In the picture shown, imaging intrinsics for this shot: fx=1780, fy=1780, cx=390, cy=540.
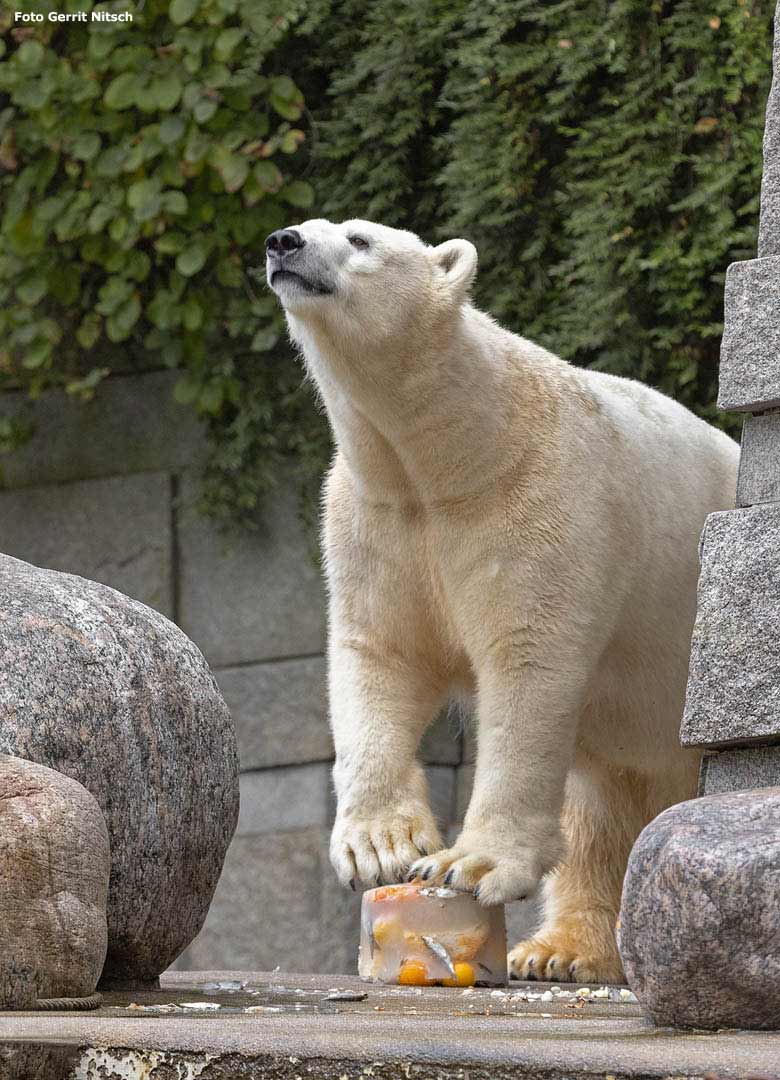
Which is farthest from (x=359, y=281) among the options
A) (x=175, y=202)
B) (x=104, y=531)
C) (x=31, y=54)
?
(x=104, y=531)

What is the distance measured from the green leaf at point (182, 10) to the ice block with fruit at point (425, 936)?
3389 mm

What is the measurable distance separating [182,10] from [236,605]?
6.57 feet

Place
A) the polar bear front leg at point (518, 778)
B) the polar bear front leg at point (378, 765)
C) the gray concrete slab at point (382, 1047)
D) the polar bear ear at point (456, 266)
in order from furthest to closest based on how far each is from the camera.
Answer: the polar bear ear at point (456, 266) < the polar bear front leg at point (378, 765) < the polar bear front leg at point (518, 778) < the gray concrete slab at point (382, 1047)

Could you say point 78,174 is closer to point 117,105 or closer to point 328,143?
point 117,105

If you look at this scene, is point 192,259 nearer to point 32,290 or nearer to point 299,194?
point 299,194

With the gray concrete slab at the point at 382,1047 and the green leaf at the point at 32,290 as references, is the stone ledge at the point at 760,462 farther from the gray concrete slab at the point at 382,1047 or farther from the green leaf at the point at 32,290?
the green leaf at the point at 32,290

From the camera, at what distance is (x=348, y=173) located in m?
5.85

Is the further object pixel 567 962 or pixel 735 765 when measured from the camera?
pixel 567 962

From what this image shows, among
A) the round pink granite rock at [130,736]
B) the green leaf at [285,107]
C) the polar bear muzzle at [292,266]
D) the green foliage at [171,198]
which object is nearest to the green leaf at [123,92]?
the green foliage at [171,198]

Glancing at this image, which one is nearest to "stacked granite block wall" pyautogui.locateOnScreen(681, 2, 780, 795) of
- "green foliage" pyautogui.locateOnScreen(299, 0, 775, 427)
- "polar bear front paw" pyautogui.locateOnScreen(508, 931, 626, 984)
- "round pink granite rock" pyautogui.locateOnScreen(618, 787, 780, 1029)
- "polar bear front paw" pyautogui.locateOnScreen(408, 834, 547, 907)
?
"round pink granite rock" pyautogui.locateOnScreen(618, 787, 780, 1029)

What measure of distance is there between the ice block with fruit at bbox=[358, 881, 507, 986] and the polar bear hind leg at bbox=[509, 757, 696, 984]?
2.81ft

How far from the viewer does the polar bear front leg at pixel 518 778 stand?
136 inches

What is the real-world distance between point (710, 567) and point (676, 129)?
2.60 m

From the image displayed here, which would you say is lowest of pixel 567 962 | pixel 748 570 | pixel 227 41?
pixel 567 962
